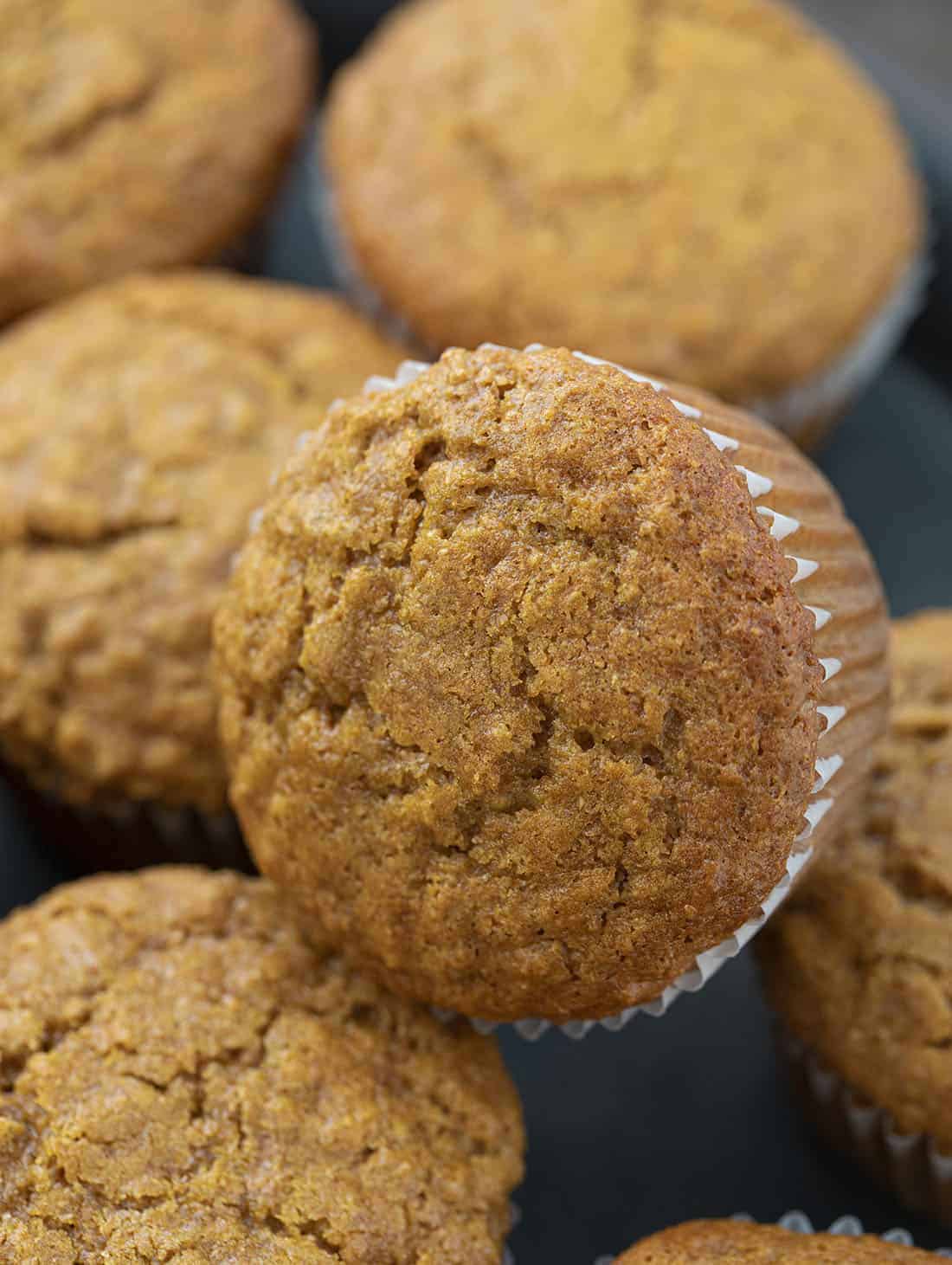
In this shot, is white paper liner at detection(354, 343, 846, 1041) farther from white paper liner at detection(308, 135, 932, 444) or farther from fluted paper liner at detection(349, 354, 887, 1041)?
white paper liner at detection(308, 135, 932, 444)

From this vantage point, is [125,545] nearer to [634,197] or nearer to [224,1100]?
[224,1100]

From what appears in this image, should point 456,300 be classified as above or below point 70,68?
below

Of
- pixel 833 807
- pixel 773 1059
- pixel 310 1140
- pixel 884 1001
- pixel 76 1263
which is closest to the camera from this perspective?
pixel 76 1263

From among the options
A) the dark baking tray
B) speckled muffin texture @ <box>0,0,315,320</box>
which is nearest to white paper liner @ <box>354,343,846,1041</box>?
the dark baking tray

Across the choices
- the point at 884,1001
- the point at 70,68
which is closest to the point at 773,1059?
the point at 884,1001

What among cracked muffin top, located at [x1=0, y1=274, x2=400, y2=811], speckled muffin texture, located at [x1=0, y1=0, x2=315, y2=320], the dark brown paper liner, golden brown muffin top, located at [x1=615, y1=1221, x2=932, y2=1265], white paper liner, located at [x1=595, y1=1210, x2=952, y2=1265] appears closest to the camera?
golden brown muffin top, located at [x1=615, y1=1221, x2=932, y2=1265]

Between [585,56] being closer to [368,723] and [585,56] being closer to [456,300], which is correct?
[456,300]
